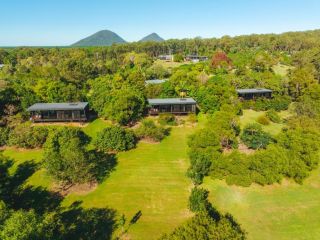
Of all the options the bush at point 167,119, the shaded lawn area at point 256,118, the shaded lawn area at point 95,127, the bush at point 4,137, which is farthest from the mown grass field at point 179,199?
the shaded lawn area at point 256,118

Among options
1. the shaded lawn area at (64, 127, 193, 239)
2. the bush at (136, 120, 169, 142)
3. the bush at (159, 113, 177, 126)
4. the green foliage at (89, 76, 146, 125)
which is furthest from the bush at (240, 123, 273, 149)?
the green foliage at (89, 76, 146, 125)

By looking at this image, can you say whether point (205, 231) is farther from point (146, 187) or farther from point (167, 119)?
point (167, 119)

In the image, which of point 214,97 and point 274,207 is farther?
point 214,97

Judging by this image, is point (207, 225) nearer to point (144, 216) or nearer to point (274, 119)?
point (144, 216)

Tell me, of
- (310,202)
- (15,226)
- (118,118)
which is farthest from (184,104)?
(15,226)


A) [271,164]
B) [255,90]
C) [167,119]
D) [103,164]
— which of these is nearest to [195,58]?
[255,90]

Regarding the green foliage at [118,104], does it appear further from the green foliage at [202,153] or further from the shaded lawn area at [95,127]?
the green foliage at [202,153]
